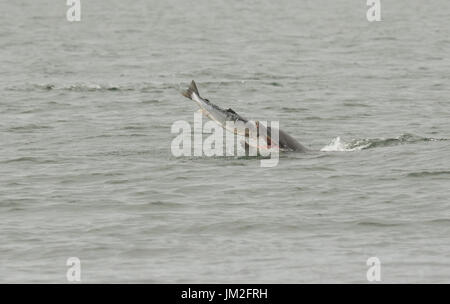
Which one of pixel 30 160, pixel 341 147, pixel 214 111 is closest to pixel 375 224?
pixel 214 111

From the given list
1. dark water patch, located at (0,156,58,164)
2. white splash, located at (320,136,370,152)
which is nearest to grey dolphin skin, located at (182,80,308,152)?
white splash, located at (320,136,370,152)

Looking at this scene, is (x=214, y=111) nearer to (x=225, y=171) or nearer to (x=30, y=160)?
(x=225, y=171)

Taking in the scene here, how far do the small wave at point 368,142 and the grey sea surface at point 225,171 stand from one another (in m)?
0.08

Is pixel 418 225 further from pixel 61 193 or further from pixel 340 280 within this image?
pixel 61 193

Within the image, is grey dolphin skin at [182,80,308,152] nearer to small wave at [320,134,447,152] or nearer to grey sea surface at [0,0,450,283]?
grey sea surface at [0,0,450,283]

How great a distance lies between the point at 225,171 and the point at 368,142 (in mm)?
4258

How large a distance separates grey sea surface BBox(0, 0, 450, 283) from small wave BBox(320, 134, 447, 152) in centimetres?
8

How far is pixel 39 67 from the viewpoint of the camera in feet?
135

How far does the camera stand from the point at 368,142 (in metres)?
23.6

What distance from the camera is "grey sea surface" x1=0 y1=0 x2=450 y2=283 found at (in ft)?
48.2

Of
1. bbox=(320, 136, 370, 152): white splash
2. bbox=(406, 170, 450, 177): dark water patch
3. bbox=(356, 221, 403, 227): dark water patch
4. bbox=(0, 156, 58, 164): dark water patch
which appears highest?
bbox=(320, 136, 370, 152): white splash

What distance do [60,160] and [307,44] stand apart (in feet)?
102

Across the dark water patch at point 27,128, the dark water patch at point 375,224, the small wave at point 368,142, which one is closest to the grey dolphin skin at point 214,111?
the small wave at point 368,142
